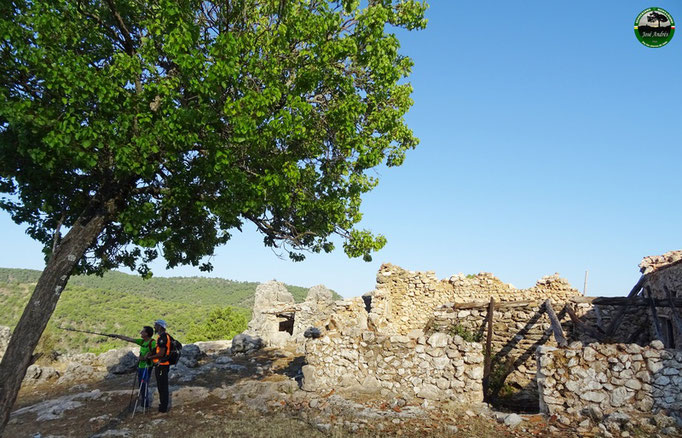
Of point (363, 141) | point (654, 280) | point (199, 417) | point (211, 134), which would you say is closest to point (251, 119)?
point (211, 134)

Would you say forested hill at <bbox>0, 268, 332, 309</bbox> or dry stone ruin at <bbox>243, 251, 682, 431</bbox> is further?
forested hill at <bbox>0, 268, 332, 309</bbox>

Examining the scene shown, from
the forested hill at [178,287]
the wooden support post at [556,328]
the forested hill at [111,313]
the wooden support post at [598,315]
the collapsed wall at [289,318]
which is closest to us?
the wooden support post at [556,328]

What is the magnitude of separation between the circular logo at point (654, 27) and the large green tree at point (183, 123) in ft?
16.9

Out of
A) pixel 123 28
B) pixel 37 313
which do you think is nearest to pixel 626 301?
pixel 37 313

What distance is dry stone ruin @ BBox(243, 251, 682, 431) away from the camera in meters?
7.51

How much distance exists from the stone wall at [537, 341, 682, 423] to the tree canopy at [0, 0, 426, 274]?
16.1ft

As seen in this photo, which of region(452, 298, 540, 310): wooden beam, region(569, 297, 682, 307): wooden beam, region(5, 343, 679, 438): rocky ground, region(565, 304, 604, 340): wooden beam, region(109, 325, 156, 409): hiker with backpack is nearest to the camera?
region(5, 343, 679, 438): rocky ground

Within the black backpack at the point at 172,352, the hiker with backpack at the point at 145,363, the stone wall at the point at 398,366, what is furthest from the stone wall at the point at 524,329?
the hiker with backpack at the point at 145,363

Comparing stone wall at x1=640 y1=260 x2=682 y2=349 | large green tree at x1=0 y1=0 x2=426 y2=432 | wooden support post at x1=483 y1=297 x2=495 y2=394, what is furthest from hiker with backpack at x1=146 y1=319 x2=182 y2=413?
stone wall at x1=640 y1=260 x2=682 y2=349

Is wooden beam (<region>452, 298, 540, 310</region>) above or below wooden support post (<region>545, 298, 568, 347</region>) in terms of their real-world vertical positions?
above

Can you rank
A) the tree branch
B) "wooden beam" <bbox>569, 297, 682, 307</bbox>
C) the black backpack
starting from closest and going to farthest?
the tree branch, the black backpack, "wooden beam" <bbox>569, 297, 682, 307</bbox>

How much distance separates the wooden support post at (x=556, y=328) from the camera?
8938 millimetres

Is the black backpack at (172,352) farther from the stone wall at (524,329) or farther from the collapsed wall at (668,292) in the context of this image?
the collapsed wall at (668,292)

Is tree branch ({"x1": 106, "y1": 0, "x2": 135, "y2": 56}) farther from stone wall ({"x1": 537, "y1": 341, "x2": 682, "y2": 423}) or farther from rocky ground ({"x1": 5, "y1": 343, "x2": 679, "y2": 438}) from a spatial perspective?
stone wall ({"x1": 537, "y1": 341, "x2": 682, "y2": 423})
